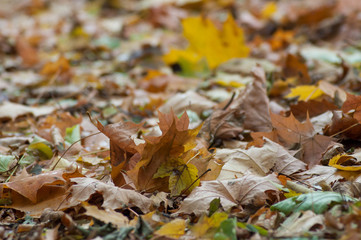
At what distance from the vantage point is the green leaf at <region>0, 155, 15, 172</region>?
1.52 metres

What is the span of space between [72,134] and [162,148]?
0.69 meters

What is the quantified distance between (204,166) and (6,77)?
2414 mm

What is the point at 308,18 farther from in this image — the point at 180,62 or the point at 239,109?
the point at 239,109

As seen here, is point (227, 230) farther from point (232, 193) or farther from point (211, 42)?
point (211, 42)

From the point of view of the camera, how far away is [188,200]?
1.21 metres

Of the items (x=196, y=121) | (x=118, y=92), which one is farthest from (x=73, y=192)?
(x=118, y=92)

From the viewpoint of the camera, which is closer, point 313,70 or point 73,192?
point 73,192

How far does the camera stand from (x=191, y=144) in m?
1.29

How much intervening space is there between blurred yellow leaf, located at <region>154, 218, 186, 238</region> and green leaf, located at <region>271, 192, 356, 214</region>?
27 centimetres

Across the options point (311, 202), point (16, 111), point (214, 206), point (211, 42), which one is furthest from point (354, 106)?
point (16, 111)

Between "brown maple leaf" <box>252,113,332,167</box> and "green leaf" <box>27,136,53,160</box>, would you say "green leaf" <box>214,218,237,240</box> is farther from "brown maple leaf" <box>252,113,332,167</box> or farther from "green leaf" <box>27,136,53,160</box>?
"green leaf" <box>27,136,53,160</box>

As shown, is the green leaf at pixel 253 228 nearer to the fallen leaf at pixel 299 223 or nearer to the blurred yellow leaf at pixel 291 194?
the fallen leaf at pixel 299 223

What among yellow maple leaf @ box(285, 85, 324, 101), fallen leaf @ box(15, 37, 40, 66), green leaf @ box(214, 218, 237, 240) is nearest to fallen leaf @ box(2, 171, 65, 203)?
green leaf @ box(214, 218, 237, 240)

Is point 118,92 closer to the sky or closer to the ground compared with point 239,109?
closer to the ground
